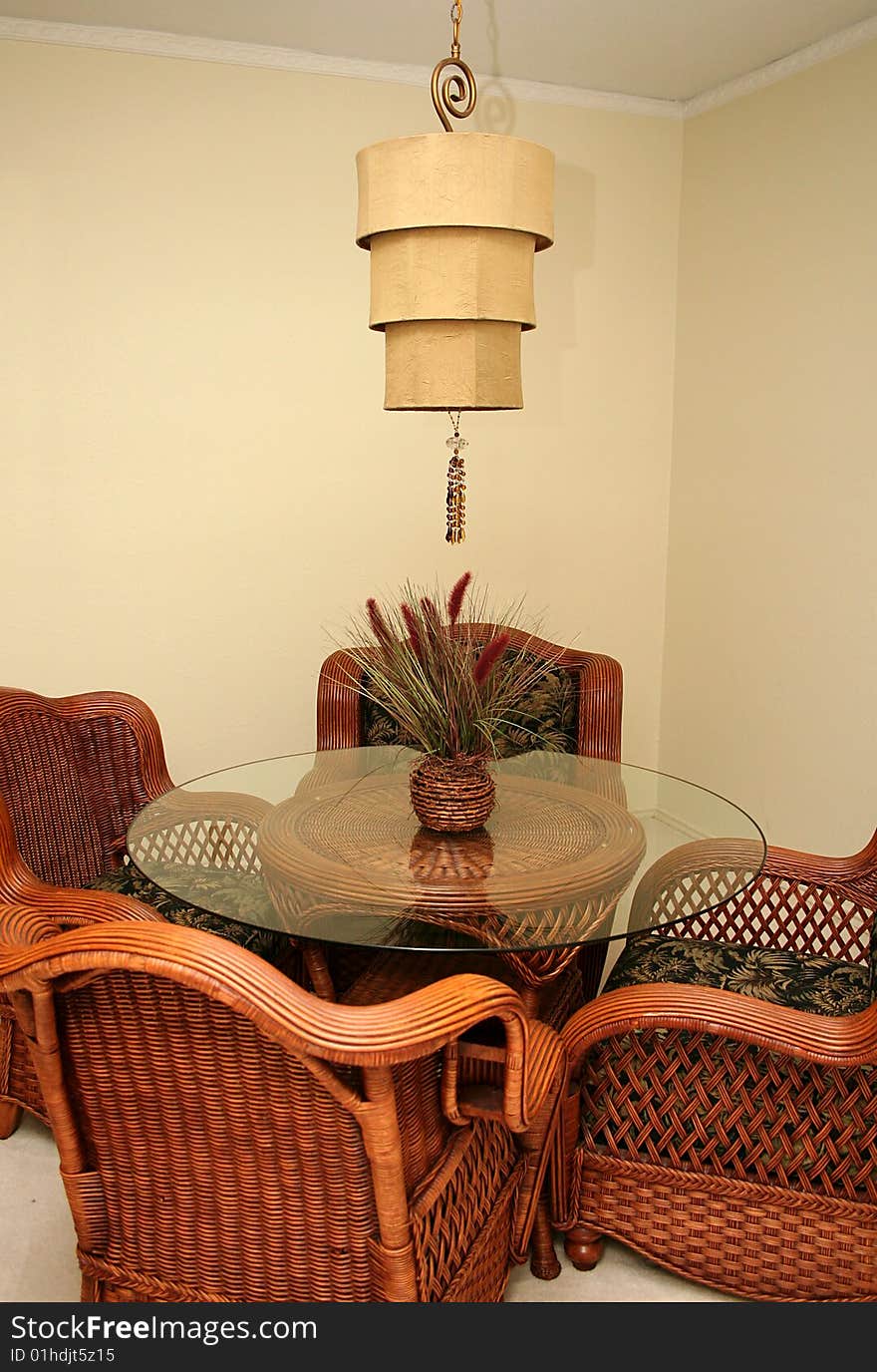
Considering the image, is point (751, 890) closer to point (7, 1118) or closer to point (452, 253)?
point (452, 253)

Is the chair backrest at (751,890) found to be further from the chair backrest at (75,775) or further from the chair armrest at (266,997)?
the chair backrest at (75,775)

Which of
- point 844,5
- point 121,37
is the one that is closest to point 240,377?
point 121,37

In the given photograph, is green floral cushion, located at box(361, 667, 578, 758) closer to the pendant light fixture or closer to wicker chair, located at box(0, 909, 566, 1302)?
the pendant light fixture

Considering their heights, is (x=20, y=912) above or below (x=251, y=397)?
below

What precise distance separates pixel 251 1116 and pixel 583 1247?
874 millimetres

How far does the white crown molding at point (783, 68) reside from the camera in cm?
315

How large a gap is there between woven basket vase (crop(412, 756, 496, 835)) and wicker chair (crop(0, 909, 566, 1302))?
51cm

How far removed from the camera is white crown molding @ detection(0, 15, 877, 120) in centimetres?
320

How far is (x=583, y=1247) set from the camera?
81.0 inches

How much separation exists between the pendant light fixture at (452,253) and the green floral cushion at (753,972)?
1126 millimetres

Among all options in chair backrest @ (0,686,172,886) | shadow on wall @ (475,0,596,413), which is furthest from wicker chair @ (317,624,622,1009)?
shadow on wall @ (475,0,596,413)

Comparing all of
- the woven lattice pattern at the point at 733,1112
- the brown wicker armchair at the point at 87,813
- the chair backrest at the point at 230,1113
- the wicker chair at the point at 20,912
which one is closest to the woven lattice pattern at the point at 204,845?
the brown wicker armchair at the point at 87,813

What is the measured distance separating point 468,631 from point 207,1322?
1.81 m

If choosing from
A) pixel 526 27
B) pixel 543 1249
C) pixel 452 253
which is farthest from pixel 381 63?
pixel 543 1249
